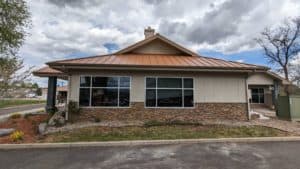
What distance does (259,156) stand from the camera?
5.94 metres

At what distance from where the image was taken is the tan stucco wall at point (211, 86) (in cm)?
1153

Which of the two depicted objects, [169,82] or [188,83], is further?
[188,83]

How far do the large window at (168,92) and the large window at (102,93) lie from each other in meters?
1.37

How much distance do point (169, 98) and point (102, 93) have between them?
383 cm

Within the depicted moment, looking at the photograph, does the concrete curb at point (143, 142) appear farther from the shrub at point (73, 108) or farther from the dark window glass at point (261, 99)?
the dark window glass at point (261, 99)

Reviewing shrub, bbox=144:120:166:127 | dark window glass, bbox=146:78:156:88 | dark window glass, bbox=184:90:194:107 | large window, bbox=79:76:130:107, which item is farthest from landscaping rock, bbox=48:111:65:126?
dark window glass, bbox=184:90:194:107

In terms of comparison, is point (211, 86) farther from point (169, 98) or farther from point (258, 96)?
point (258, 96)

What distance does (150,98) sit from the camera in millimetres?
11523

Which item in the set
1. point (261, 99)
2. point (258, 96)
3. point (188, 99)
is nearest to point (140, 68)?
point (188, 99)

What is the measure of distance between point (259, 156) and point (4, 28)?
15.4m

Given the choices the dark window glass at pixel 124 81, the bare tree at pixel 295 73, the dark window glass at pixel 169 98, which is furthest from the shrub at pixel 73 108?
the bare tree at pixel 295 73

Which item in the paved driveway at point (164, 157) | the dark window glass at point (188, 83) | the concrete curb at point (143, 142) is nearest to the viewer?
the paved driveway at point (164, 157)

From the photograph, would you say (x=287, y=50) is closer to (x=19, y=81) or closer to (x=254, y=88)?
(x=254, y=88)

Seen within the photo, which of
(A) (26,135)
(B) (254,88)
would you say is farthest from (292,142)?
(B) (254,88)
